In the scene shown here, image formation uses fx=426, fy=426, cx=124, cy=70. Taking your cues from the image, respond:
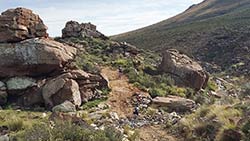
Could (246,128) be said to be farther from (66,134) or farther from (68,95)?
(68,95)

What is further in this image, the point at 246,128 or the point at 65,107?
the point at 65,107

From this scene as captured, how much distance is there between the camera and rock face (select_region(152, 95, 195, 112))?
20.8m

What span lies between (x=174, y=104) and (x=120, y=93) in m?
3.45

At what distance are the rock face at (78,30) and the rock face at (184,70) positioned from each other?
12.8m

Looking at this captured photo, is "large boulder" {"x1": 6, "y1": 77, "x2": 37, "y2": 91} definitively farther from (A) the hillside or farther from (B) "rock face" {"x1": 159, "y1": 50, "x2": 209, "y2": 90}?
(A) the hillside

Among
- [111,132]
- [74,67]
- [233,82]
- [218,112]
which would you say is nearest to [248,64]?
[233,82]

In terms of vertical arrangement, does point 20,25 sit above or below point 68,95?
above

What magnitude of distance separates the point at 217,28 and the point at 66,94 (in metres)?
49.7

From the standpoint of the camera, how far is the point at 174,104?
2105 centimetres

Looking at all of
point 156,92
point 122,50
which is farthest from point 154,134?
point 122,50

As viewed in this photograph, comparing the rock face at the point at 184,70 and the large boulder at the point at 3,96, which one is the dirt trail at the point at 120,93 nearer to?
the rock face at the point at 184,70

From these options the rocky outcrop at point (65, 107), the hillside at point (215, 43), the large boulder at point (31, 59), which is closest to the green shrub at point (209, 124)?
the rocky outcrop at point (65, 107)

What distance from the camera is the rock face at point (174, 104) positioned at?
68.1ft

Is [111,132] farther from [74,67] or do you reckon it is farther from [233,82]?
[233,82]
